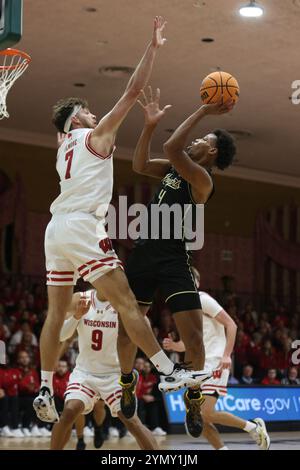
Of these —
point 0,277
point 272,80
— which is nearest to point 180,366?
point 272,80

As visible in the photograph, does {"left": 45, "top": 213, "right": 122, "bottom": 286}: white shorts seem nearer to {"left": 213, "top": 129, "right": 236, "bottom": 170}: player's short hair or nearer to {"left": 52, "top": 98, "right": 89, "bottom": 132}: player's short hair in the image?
{"left": 52, "top": 98, "right": 89, "bottom": 132}: player's short hair

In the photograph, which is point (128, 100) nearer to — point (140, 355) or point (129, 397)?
point (129, 397)

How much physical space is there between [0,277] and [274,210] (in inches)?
363

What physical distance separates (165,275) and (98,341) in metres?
2.49

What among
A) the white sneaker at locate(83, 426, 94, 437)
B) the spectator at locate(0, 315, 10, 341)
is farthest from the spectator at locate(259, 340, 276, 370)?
the spectator at locate(0, 315, 10, 341)

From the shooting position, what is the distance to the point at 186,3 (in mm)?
13688

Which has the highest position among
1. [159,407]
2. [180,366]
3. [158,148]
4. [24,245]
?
[158,148]

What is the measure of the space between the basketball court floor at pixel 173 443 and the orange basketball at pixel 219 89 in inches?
248

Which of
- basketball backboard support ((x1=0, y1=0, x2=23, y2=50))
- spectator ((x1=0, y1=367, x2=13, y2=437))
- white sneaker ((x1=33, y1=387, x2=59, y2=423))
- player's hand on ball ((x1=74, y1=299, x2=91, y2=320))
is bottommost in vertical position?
spectator ((x1=0, y1=367, x2=13, y2=437))

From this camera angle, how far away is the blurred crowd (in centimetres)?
1555

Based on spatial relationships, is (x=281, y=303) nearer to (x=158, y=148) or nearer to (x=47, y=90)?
(x=158, y=148)

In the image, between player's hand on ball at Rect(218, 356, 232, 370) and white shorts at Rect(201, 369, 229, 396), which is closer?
player's hand on ball at Rect(218, 356, 232, 370)

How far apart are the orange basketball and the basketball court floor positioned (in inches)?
248

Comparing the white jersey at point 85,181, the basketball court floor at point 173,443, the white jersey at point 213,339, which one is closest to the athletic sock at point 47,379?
the white jersey at point 85,181
